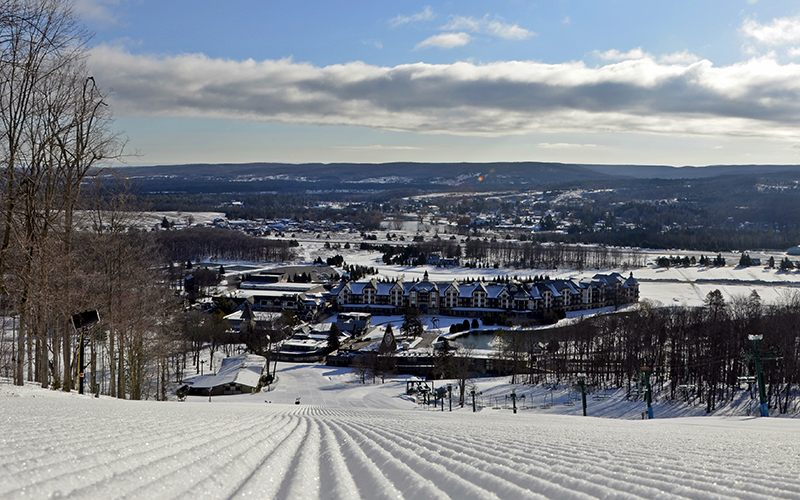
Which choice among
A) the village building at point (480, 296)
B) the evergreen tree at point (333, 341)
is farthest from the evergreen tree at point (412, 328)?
the village building at point (480, 296)

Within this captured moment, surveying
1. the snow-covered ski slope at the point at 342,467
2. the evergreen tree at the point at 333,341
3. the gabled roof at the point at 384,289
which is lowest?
the evergreen tree at the point at 333,341

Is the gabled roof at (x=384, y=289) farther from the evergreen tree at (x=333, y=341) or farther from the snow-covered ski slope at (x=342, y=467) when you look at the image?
the snow-covered ski slope at (x=342, y=467)

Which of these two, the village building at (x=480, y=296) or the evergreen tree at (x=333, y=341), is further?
the village building at (x=480, y=296)

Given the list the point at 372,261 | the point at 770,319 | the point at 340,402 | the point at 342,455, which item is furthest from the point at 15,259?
the point at 372,261

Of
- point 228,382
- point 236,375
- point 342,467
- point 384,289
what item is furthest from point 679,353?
point 384,289

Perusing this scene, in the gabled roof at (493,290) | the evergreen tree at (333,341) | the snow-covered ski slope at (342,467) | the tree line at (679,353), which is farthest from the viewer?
the gabled roof at (493,290)

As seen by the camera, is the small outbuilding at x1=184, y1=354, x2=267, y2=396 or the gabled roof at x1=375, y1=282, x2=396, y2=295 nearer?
the small outbuilding at x1=184, y1=354, x2=267, y2=396

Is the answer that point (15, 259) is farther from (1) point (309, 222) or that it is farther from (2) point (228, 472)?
(1) point (309, 222)

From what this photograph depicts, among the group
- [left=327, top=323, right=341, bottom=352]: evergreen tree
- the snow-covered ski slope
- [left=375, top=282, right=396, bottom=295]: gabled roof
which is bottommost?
[left=327, top=323, right=341, bottom=352]: evergreen tree

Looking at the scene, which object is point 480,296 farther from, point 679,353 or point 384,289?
point 679,353

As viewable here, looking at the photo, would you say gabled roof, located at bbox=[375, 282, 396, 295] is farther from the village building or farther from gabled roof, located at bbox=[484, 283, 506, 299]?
gabled roof, located at bbox=[484, 283, 506, 299]

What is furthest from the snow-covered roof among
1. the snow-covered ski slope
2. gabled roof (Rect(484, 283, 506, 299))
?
gabled roof (Rect(484, 283, 506, 299))
